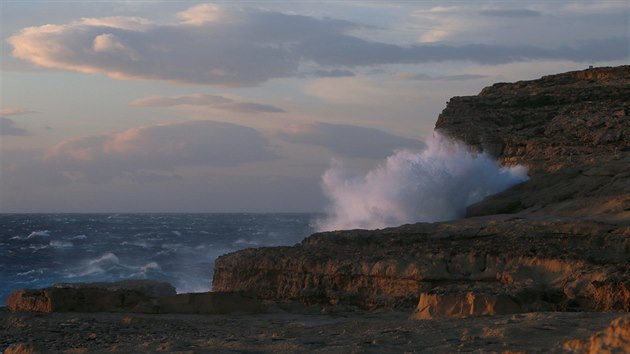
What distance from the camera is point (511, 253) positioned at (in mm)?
13820

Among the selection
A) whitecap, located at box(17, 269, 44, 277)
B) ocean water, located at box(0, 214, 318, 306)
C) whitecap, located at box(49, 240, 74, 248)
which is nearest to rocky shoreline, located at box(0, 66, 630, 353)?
ocean water, located at box(0, 214, 318, 306)

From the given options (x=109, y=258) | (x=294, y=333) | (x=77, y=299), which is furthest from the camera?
(x=109, y=258)

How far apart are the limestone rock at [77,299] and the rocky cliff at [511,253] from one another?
199cm

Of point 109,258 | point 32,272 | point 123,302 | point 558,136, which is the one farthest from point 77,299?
point 109,258

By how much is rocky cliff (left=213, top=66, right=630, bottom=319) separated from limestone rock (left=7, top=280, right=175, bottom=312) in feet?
6.54

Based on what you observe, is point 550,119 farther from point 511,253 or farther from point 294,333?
point 294,333

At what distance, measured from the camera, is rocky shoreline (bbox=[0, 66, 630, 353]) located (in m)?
9.71

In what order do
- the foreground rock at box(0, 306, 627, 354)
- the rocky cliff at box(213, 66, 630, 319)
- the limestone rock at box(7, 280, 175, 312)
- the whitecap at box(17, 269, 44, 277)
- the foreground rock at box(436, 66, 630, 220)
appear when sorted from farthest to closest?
the whitecap at box(17, 269, 44, 277)
the foreground rock at box(436, 66, 630, 220)
the limestone rock at box(7, 280, 175, 312)
the rocky cliff at box(213, 66, 630, 319)
the foreground rock at box(0, 306, 627, 354)

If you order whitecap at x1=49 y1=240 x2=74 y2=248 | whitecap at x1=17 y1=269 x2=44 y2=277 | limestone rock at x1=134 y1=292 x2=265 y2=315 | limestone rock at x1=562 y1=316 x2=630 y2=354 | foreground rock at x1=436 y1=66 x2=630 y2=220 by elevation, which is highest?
foreground rock at x1=436 y1=66 x2=630 y2=220

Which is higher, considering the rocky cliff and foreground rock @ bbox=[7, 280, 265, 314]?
the rocky cliff

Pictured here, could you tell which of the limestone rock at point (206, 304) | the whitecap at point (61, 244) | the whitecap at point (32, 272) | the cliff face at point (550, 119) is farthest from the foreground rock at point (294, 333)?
the whitecap at point (61, 244)

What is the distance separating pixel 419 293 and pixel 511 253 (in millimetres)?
1489

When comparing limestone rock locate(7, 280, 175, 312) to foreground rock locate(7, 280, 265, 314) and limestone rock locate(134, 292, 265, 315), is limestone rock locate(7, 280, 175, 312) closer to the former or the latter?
foreground rock locate(7, 280, 265, 314)

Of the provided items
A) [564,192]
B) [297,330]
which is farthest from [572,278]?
[564,192]
